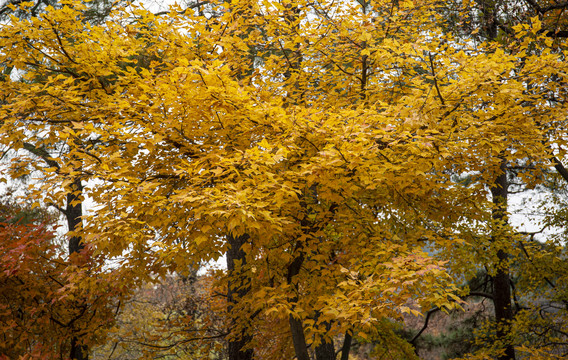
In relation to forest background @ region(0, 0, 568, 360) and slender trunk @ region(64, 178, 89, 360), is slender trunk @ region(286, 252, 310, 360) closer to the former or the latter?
forest background @ region(0, 0, 568, 360)

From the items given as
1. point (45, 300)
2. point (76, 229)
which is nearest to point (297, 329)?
point (76, 229)

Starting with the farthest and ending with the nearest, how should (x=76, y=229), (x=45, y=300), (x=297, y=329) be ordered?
(x=45, y=300)
(x=297, y=329)
(x=76, y=229)

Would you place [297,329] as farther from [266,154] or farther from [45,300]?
[45,300]

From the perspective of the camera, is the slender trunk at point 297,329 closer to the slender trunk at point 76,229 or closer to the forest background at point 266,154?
the forest background at point 266,154

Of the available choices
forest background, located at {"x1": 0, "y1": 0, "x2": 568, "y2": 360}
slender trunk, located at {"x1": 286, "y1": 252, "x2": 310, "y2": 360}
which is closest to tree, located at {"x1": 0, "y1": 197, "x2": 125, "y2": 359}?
forest background, located at {"x1": 0, "y1": 0, "x2": 568, "y2": 360}

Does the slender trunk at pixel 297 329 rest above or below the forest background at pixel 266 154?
below

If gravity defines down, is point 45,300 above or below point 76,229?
below

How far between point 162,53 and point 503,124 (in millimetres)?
3657

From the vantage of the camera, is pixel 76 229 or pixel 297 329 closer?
pixel 76 229

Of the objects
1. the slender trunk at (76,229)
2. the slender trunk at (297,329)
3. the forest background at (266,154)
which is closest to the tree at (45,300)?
the forest background at (266,154)

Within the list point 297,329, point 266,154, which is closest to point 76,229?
point 266,154

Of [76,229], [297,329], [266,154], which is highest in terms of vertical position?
[266,154]

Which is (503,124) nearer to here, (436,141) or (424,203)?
(436,141)

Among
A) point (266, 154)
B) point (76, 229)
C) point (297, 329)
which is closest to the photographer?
point (266, 154)
